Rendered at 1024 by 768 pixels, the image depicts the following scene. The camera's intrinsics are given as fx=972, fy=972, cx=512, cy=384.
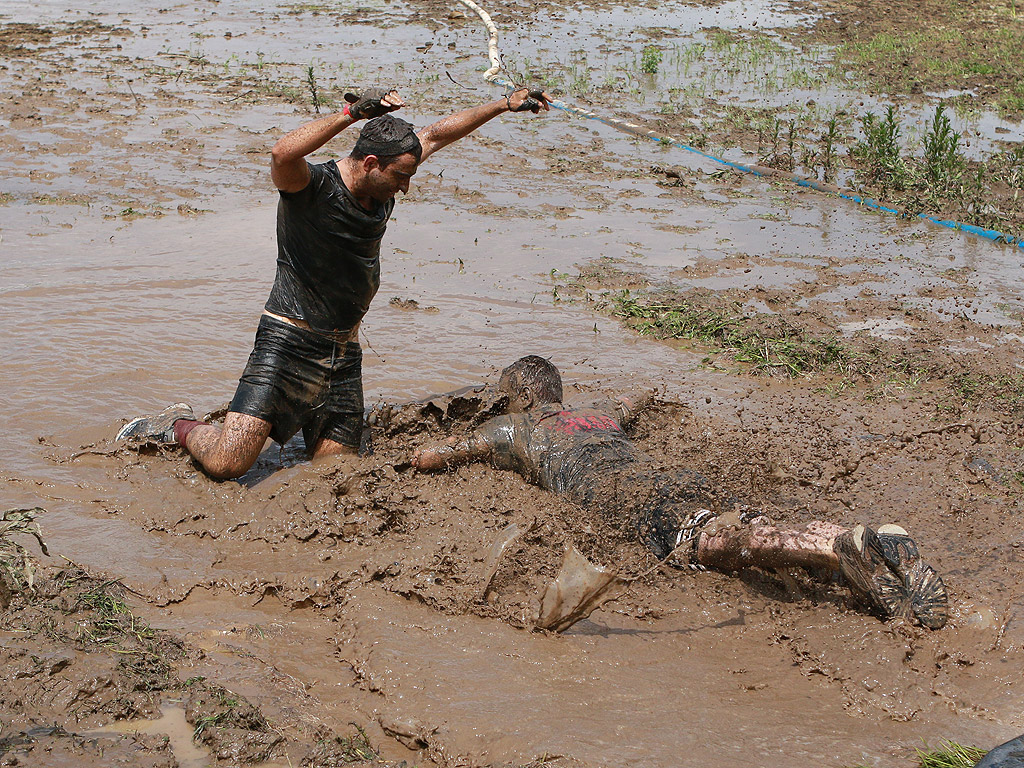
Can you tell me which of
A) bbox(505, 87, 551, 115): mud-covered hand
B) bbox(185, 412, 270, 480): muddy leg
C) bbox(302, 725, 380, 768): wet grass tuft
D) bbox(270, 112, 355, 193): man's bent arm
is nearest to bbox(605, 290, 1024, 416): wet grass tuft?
bbox(505, 87, 551, 115): mud-covered hand

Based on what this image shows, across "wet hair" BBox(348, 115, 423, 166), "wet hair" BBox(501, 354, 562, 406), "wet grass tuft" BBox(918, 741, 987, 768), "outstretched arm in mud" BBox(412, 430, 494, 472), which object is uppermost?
"wet hair" BBox(348, 115, 423, 166)

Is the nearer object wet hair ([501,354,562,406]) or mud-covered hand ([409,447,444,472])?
mud-covered hand ([409,447,444,472])

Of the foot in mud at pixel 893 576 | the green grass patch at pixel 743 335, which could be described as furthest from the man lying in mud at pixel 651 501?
the green grass patch at pixel 743 335

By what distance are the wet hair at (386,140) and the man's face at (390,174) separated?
0.07ft

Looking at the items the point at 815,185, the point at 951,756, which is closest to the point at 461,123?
the point at 951,756

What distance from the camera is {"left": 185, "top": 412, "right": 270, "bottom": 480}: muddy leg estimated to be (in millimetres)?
4621

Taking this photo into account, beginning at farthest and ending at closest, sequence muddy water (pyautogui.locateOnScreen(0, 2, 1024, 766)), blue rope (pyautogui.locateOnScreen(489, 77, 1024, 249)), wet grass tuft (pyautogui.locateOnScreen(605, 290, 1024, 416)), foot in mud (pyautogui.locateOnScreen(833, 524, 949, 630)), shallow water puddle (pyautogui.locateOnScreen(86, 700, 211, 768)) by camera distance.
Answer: blue rope (pyautogui.locateOnScreen(489, 77, 1024, 249))
wet grass tuft (pyautogui.locateOnScreen(605, 290, 1024, 416))
foot in mud (pyautogui.locateOnScreen(833, 524, 949, 630))
muddy water (pyautogui.locateOnScreen(0, 2, 1024, 766))
shallow water puddle (pyautogui.locateOnScreen(86, 700, 211, 768))

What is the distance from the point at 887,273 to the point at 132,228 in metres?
6.11

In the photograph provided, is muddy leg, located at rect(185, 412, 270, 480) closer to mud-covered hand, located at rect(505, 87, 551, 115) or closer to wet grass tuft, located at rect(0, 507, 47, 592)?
wet grass tuft, located at rect(0, 507, 47, 592)

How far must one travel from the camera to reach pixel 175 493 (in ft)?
15.1

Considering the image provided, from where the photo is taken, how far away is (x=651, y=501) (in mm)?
4109

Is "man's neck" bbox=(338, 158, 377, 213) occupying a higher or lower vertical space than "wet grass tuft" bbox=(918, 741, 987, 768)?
higher

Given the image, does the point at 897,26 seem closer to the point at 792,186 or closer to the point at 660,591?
the point at 792,186

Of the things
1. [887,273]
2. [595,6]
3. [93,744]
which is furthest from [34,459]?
[595,6]
